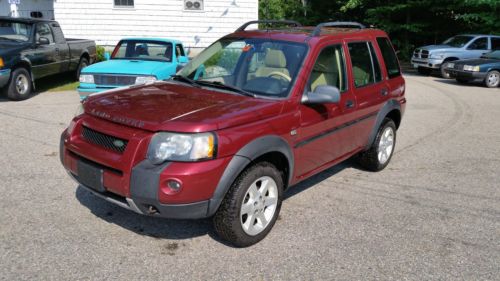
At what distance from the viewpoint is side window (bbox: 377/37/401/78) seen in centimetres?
564

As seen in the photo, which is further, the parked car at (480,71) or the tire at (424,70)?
the tire at (424,70)

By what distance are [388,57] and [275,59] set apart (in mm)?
2059

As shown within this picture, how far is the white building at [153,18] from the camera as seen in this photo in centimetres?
1617

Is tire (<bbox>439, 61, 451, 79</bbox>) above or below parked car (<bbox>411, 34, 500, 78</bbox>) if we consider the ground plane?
below

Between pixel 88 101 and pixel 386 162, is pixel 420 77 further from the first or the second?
pixel 88 101

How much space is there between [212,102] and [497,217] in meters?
3.14

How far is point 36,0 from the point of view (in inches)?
717

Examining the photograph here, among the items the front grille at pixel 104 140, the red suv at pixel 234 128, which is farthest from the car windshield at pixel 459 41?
the front grille at pixel 104 140

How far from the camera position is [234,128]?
347 cm

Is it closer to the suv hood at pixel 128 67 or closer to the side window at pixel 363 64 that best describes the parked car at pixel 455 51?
the suv hood at pixel 128 67

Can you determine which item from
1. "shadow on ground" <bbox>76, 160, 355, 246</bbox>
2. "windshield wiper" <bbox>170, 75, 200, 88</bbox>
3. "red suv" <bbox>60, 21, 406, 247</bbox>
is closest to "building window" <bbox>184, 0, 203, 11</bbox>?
"red suv" <bbox>60, 21, 406, 247</bbox>

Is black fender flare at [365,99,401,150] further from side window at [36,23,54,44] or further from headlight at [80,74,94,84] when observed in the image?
side window at [36,23,54,44]

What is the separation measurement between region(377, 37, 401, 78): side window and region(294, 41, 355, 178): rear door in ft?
3.53

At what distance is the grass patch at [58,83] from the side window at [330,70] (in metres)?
9.04
